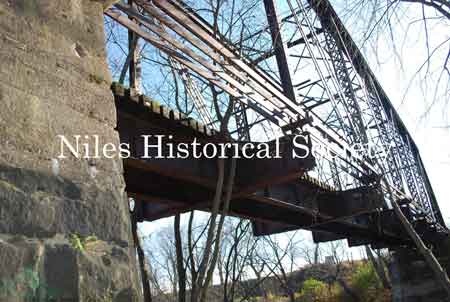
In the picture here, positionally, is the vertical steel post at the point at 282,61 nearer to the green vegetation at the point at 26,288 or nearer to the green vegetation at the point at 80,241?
the green vegetation at the point at 80,241

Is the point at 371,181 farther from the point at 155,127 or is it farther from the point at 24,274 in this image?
the point at 24,274

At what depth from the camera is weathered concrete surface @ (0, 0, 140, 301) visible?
1880 mm

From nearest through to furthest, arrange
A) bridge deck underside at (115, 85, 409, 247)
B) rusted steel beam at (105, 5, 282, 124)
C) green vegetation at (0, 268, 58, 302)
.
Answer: green vegetation at (0, 268, 58, 302) → rusted steel beam at (105, 5, 282, 124) → bridge deck underside at (115, 85, 409, 247)

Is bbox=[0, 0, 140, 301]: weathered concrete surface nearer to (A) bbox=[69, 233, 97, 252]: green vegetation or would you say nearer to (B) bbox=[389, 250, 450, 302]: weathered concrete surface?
(A) bbox=[69, 233, 97, 252]: green vegetation

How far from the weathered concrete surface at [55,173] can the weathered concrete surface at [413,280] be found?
14.8 m

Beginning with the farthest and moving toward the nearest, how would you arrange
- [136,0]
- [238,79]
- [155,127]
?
1. [238,79]
2. [155,127]
3. [136,0]

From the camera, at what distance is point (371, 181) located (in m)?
9.28

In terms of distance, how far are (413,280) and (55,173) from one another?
15.8 metres

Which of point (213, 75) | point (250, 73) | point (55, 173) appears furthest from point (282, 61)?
point (55, 173)

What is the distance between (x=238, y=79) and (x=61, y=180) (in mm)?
3782

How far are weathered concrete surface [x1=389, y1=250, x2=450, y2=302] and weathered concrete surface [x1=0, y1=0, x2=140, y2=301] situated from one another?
584 inches

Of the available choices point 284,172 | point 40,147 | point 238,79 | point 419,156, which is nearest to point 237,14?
point 238,79

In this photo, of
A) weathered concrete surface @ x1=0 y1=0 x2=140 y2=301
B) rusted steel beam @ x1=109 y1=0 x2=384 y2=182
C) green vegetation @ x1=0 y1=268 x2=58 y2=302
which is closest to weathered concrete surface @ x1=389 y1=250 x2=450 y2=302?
rusted steel beam @ x1=109 y1=0 x2=384 y2=182

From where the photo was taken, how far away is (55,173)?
7.00ft
